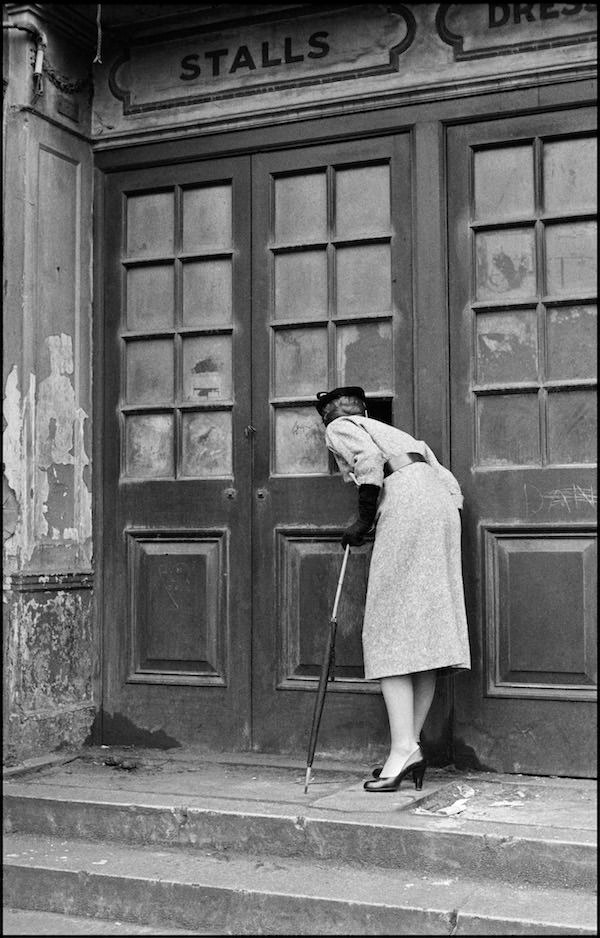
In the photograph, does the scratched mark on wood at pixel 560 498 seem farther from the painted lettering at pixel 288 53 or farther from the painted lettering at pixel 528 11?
the painted lettering at pixel 288 53

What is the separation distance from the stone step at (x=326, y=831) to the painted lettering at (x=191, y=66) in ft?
11.7

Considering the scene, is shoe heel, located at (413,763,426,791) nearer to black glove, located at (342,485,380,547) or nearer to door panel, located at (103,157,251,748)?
black glove, located at (342,485,380,547)

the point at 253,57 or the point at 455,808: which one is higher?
the point at 253,57

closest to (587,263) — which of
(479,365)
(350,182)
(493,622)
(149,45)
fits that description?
(479,365)

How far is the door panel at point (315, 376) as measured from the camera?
5.59 meters

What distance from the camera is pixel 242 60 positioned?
5922 millimetres

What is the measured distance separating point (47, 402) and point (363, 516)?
1822 millimetres

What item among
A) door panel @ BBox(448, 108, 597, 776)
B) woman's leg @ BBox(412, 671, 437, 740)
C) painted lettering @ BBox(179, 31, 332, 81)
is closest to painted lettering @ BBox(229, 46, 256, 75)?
painted lettering @ BBox(179, 31, 332, 81)

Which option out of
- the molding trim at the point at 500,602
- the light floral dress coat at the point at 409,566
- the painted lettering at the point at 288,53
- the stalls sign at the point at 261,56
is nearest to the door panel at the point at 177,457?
the stalls sign at the point at 261,56

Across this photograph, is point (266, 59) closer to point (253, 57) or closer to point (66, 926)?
point (253, 57)

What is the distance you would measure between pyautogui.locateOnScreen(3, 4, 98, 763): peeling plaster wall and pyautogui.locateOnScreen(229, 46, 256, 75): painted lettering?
0.82 metres

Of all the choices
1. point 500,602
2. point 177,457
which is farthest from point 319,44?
point 500,602

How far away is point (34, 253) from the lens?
5.80 meters

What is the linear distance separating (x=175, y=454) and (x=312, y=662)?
1.27 m
